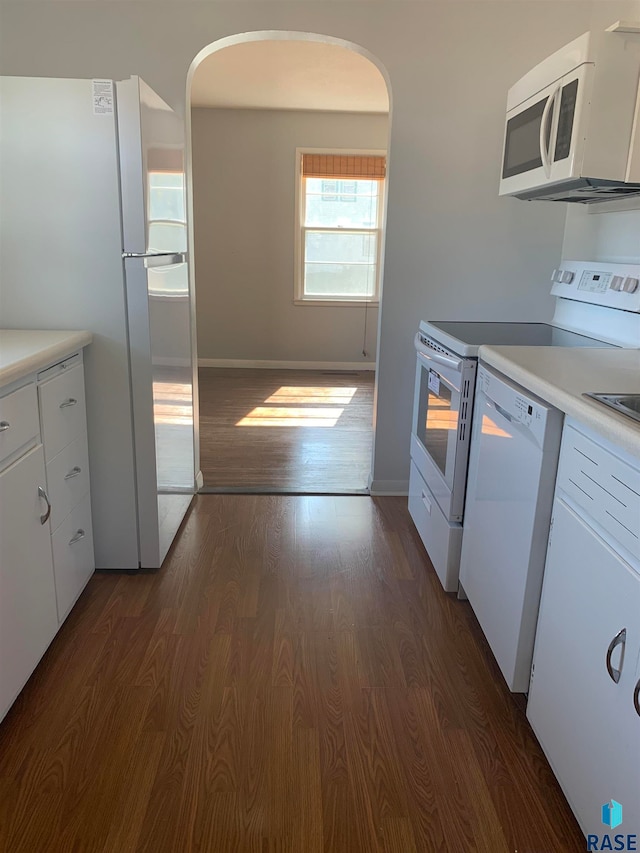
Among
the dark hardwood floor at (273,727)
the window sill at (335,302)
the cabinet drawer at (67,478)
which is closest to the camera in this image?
the dark hardwood floor at (273,727)

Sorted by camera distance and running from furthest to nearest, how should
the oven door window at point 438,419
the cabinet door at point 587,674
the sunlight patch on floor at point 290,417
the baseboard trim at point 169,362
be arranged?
the sunlight patch on floor at point 290,417, the baseboard trim at point 169,362, the oven door window at point 438,419, the cabinet door at point 587,674

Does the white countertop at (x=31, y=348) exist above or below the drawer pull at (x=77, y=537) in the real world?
above

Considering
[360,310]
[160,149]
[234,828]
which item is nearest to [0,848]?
[234,828]

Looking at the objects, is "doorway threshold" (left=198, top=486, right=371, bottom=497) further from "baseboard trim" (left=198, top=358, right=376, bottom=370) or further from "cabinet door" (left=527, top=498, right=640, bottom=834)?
"baseboard trim" (left=198, top=358, right=376, bottom=370)

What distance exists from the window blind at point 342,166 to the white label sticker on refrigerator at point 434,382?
14.1 ft

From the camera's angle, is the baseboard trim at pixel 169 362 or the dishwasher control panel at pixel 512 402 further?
the baseboard trim at pixel 169 362

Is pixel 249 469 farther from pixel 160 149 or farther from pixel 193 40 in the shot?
pixel 193 40

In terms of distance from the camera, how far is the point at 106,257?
2.06 metres

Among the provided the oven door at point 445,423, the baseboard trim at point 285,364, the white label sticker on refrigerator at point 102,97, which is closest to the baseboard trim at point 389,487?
the oven door at point 445,423

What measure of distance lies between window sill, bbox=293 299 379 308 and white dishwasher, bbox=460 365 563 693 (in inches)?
181

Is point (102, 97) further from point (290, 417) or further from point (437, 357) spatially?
point (290, 417)

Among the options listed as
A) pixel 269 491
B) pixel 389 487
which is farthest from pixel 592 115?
pixel 269 491

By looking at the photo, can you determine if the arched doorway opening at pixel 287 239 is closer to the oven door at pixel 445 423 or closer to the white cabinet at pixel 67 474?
the oven door at pixel 445 423

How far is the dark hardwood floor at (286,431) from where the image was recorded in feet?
11.1
